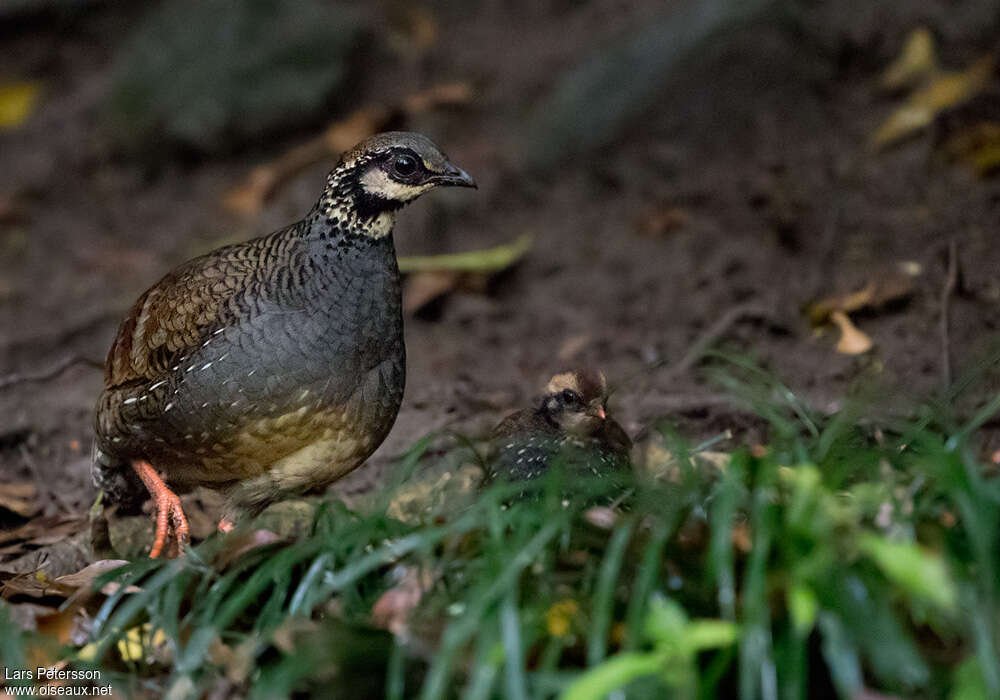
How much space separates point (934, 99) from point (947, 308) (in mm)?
1665

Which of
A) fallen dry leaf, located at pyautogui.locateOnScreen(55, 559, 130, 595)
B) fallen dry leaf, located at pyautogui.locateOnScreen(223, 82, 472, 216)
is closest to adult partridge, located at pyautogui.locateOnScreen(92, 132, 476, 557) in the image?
fallen dry leaf, located at pyautogui.locateOnScreen(55, 559, 130, 595)

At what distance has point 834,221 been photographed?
20.2 ft

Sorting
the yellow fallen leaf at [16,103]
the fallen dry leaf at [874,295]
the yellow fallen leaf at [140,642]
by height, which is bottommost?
the fallen dry leaf at [874,295]

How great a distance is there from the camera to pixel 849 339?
17.4 ft

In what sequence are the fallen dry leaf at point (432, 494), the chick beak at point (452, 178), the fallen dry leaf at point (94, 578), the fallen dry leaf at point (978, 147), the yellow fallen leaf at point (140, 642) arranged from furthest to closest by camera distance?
the fallen dry leaf at point (978, 147) < the chick beak at point (452, 178) < the fallen dry leaf at point (432, 494) < the fallen dry leaf at point (94, 578) < the yellow fallen leaf at point (140, 642)

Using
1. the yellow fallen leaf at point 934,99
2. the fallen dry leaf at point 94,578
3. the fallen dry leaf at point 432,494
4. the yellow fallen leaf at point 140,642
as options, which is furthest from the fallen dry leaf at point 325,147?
the yellow fallen leaf at point 140,642

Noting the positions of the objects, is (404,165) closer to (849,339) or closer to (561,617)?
(561,617)

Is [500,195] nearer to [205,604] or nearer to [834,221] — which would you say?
[834,221]

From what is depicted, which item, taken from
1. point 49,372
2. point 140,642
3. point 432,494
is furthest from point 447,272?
point 140,642

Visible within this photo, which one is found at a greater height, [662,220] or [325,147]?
[325,147]

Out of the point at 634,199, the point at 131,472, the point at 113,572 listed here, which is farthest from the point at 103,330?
the point at 113,572

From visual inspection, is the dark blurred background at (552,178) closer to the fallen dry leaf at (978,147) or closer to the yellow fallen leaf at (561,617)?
the fallen dry leaf at (978,147)

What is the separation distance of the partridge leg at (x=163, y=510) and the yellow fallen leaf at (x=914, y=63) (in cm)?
463

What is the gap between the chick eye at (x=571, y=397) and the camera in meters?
4.23
